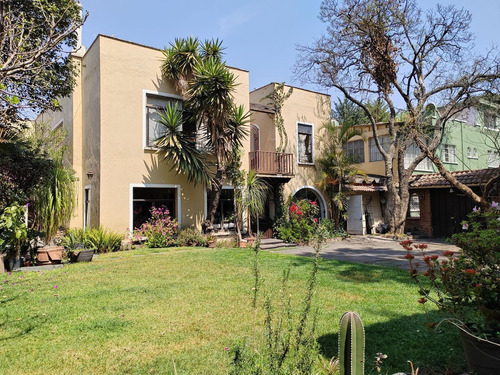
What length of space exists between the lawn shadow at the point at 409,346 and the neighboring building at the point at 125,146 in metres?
9.45

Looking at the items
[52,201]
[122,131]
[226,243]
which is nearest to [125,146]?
[122,131]

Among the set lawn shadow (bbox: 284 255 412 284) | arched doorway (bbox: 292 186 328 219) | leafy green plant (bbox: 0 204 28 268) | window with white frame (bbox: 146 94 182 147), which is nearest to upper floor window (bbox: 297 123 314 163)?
arched doorway (bbox: 292 186 328 219)

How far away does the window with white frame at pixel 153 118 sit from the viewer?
40.7ft

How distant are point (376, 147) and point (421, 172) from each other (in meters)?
3.22

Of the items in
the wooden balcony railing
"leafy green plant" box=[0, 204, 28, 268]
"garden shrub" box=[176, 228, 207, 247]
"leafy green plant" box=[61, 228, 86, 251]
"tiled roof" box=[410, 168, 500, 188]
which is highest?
the wooden balcony railing

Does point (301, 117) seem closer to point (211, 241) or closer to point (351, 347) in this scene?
point (211, 241)

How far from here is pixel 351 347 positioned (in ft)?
7.36

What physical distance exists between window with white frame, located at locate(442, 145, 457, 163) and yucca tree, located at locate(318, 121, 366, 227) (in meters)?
8.34

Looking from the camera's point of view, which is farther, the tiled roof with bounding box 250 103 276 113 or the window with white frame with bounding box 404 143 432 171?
the window with white frame with bounding box 404 143 432 171

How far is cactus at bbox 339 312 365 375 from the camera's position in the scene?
221 cm

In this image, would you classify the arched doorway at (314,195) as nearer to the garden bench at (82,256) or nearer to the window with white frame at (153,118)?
the window with white frame at (153,118)

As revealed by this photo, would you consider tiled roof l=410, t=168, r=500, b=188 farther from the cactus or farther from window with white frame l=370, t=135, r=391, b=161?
the cactus

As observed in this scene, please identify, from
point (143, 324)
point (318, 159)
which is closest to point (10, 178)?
point (143, 324)

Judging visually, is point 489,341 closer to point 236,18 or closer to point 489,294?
point 489,294
